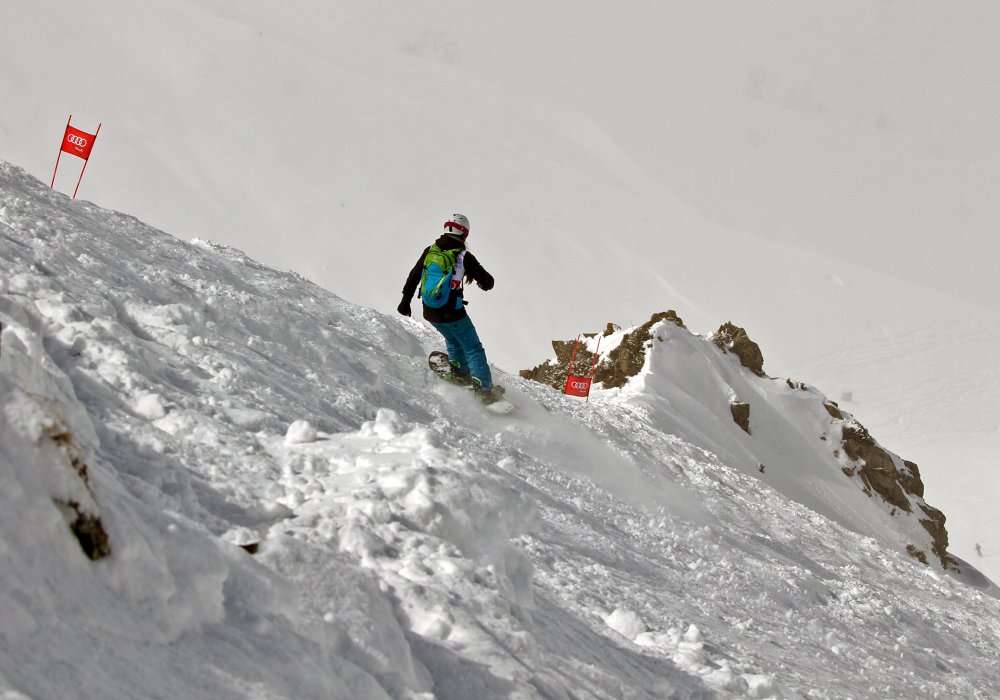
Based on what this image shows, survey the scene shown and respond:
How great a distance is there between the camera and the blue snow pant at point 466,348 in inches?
377

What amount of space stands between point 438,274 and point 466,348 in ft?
3.44

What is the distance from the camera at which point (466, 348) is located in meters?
9.80

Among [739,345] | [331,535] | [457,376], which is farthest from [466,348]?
[739,345]

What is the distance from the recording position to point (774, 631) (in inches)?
309

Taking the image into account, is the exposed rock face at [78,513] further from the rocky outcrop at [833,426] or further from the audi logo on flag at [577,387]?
the rocky outcrop at [833,426]

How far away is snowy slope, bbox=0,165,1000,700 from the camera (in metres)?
3.11

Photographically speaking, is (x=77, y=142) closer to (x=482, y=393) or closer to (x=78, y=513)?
(x=482, y=393)

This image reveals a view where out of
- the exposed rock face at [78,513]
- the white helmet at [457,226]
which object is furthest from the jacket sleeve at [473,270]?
the exposed rock face at [78,513]

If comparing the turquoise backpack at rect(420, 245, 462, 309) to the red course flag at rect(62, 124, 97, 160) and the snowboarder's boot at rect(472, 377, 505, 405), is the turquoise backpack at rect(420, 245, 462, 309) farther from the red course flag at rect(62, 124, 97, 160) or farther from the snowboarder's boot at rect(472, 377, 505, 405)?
the red course flag at rect(62, 124, 97, 160)

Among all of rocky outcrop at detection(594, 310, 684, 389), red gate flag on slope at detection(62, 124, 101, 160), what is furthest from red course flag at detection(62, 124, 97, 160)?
rocky outcrop at detection(594, 310, 684, 389)

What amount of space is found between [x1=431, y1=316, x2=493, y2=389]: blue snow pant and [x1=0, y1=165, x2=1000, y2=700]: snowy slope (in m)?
0.46

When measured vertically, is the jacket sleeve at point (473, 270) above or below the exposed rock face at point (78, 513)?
above

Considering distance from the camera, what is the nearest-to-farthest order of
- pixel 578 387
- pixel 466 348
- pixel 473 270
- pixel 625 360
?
pixel 473 270
pixel 466 348
pixel 578 387
pixel 625 360

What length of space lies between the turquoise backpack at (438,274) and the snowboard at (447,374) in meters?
1.09
